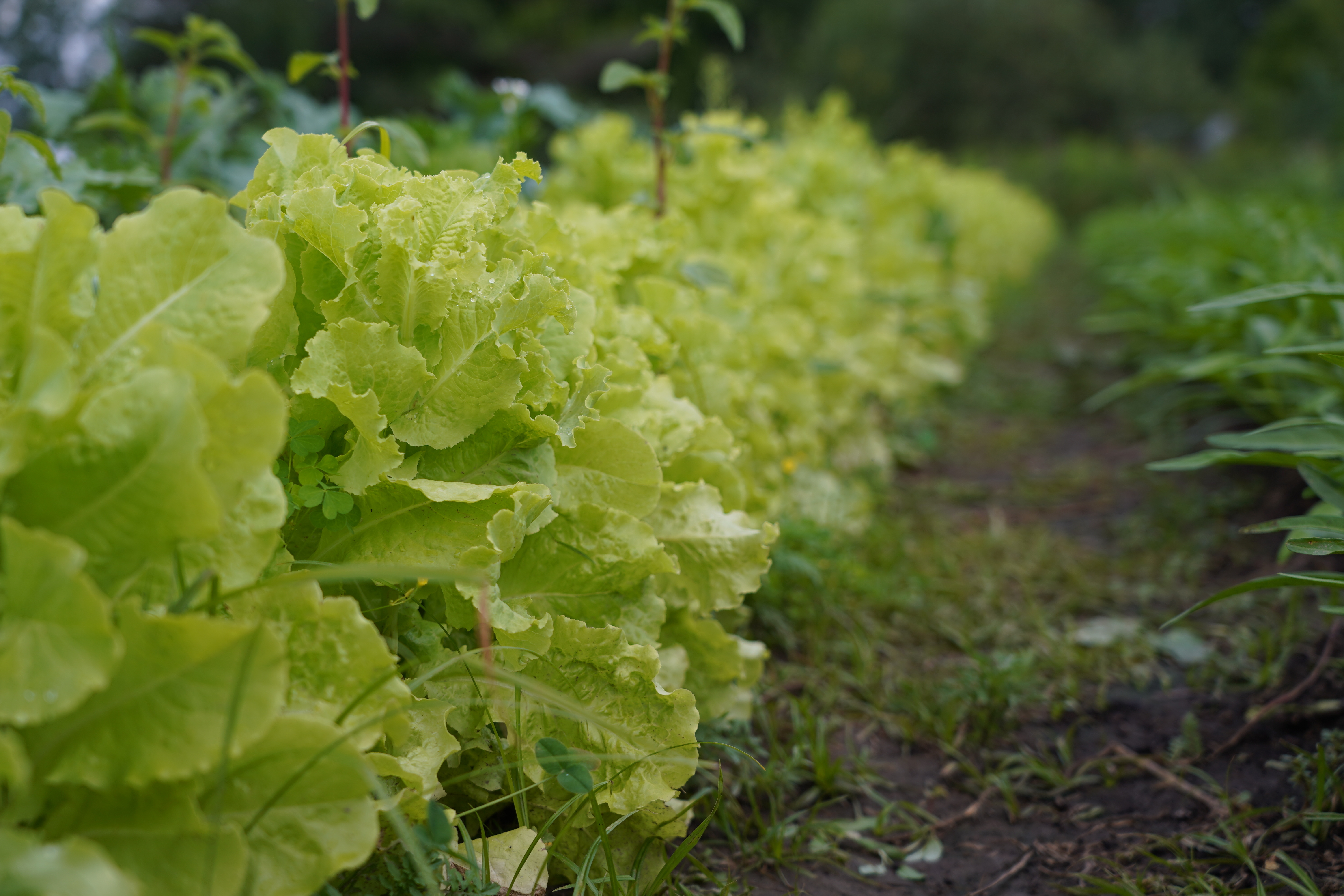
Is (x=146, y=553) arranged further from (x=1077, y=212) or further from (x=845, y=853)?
(x=1077, y=212)

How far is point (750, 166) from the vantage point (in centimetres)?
313

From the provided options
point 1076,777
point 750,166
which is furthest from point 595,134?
point 1076,777

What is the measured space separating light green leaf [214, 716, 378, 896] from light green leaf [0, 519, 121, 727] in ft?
0.56

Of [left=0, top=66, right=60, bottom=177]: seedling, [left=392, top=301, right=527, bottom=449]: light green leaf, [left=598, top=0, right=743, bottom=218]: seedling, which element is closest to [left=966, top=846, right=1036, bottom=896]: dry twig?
[left=392, top=301, right=527, bottom=449]: light green leaf

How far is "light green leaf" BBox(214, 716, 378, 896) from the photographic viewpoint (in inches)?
33.1

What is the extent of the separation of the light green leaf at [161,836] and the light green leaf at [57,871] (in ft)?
0.36

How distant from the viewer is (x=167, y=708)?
31.3 inches

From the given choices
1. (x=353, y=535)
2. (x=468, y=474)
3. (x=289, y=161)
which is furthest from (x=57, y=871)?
(x=289, y=161)

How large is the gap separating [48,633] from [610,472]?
2.48 ft

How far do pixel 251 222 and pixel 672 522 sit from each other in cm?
78

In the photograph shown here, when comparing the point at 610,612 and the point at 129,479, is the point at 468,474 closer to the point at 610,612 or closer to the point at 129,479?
the point at 610,612

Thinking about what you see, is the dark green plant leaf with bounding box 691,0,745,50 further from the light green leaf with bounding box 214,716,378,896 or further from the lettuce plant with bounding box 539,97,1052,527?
the light green leaf with bounding box 214,716,378,896

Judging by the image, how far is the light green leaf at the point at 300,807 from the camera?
0.84m

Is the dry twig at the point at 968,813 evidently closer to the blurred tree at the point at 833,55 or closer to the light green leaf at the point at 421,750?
the light green leaf at the point at 421,750
